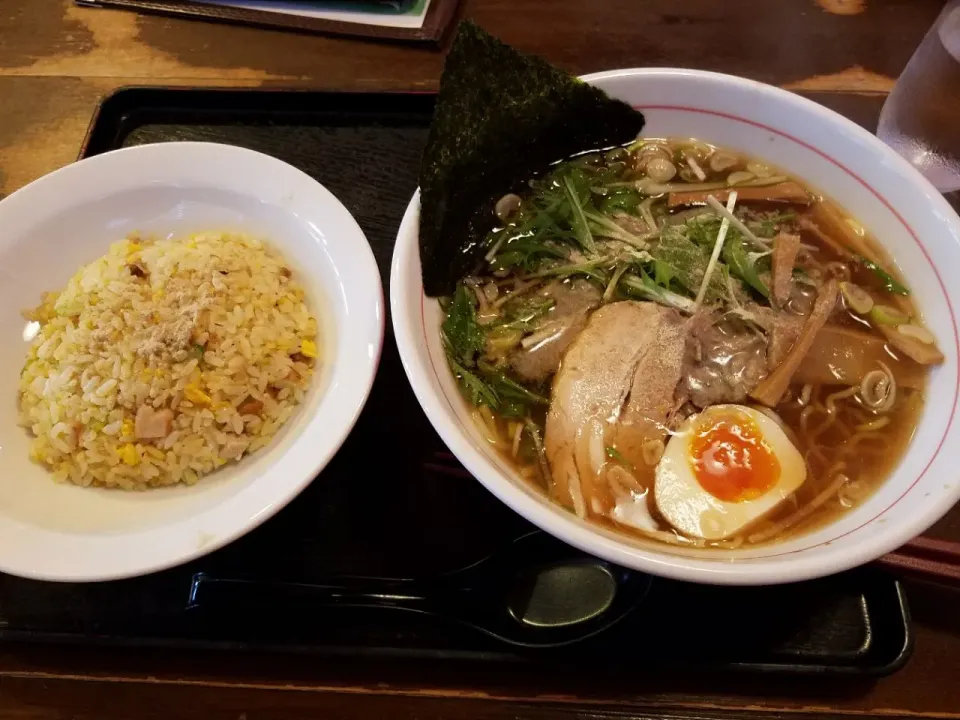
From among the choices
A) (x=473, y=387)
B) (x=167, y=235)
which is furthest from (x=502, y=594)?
(x=167, y=235)

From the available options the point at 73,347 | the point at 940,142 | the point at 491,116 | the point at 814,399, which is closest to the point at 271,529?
the point at 73,347

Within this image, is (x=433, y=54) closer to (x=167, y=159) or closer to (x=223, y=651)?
(x=167, y=159)

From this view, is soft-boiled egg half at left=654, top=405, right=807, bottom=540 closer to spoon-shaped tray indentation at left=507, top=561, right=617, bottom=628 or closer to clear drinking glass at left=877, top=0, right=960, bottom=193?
spoon-shaped tray indentation at left=507, top=561, right=617, bottom=628

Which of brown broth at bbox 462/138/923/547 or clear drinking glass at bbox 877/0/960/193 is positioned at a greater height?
clear drinking glass at bbox 877/0/960/193

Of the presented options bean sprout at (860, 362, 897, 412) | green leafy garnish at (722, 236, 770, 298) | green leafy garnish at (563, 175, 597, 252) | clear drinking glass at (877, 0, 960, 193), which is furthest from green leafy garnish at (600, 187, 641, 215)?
clear drinking glass at (877, 0, 960, 193)

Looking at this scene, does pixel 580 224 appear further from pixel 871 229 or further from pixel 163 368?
pixel 163 368

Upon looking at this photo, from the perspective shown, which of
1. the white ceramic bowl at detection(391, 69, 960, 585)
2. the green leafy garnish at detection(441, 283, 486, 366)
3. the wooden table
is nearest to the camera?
the white ceramic bowl at detection(391, 69, 960, 585)

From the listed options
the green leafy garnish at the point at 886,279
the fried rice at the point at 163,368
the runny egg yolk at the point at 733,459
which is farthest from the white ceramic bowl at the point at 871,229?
the fried rice at the point at 163,368
